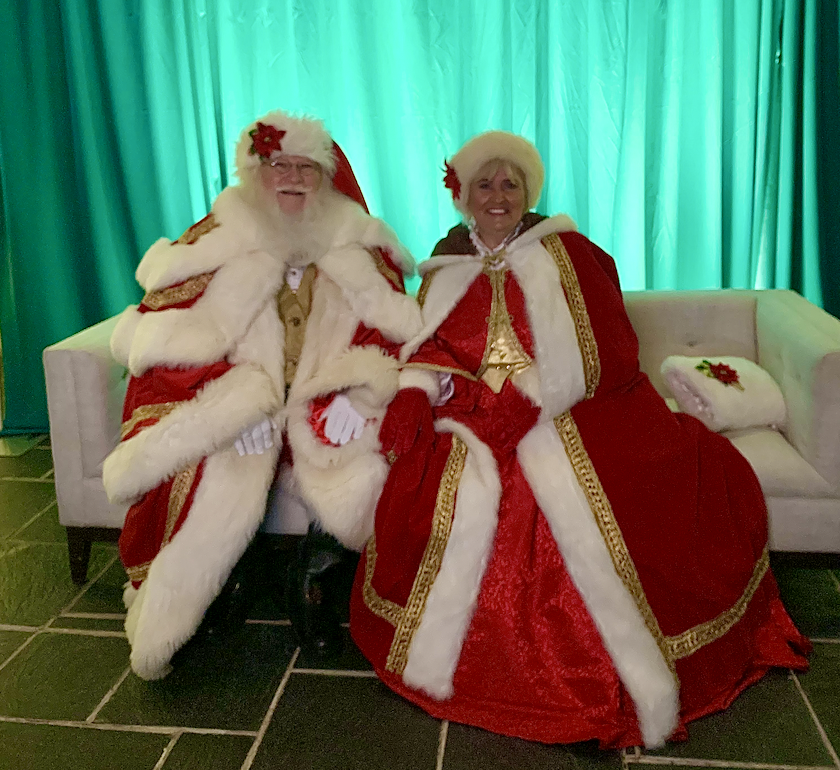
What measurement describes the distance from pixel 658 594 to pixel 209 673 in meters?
1.12

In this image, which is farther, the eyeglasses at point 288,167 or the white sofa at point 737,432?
the eyeglasses at point 288,167

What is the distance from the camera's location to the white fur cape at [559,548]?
1.76 meters

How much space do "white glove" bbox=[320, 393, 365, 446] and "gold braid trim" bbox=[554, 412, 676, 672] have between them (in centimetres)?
52

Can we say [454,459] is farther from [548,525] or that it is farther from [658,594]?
[658,594]

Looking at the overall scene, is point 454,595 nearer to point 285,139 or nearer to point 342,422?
point 342,422

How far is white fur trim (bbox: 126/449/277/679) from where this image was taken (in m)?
1.93

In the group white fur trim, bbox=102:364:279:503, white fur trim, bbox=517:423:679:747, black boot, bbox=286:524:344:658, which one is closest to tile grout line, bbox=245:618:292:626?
black boot, bbox=286:524:344:658

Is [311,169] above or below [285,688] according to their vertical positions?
above

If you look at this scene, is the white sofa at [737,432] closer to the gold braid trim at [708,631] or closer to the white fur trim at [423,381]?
the gold braid trim at [708,631]

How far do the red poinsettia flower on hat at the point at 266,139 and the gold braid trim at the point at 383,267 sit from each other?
374 millimetres

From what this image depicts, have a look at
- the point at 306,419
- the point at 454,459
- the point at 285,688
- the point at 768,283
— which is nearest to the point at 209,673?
the point at 285,688

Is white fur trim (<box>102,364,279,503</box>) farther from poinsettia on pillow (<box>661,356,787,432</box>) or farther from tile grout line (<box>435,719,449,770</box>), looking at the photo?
poinsettia on pillow (<box>661,356,787,432</box>)

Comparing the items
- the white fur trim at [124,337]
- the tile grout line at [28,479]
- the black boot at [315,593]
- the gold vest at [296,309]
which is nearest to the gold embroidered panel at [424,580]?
the black boot at [315,593]

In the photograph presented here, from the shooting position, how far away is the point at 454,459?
198cm
